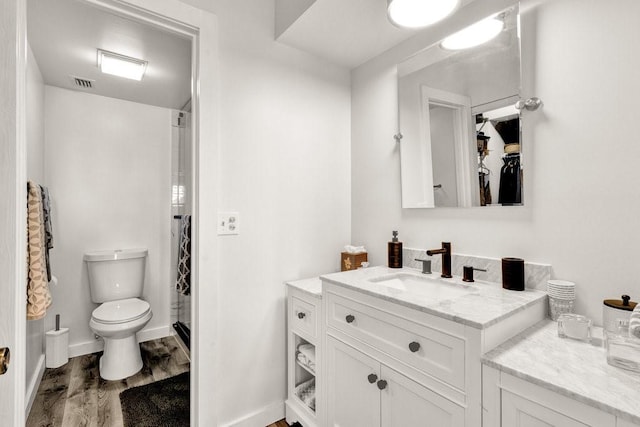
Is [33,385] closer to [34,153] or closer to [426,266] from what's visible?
[34,153]

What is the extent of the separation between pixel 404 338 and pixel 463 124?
1042 millimetres

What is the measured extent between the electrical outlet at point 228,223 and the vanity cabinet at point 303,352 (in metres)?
0.45

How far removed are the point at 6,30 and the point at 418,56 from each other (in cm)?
164

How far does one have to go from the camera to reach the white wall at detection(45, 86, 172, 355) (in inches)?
98.0

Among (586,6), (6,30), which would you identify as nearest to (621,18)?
(586,6)

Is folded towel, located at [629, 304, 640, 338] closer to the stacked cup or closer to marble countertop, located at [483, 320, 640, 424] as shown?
marble countertop, located at [483, 320, 640, 424]

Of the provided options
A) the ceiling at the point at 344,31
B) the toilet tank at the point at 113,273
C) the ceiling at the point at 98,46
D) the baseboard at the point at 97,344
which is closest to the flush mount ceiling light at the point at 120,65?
the ceiling at the point at 98,46

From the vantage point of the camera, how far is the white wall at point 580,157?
1.03 m

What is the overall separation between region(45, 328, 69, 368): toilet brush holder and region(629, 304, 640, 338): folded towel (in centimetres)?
332

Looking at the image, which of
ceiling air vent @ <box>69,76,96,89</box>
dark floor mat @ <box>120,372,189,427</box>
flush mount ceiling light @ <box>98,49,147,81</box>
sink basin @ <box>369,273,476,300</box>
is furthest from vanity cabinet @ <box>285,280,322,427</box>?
ceiling air vent @ <box>69,76,96,89</box>

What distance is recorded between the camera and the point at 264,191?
5.60 feet

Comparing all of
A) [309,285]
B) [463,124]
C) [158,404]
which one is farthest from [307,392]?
[463,124]

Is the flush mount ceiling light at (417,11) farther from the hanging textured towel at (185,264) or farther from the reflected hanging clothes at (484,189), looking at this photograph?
the hanging textured towel at (185,264)

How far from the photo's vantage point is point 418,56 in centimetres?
166
